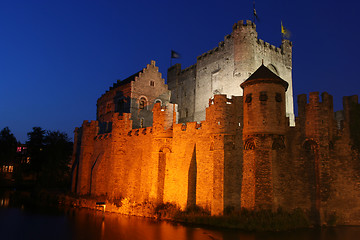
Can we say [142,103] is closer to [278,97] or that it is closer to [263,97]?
[263,97]

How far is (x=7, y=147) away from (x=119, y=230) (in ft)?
147

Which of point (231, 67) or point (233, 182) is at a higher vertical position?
point (231, 67)

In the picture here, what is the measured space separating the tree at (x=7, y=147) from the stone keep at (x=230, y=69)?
32518 mm

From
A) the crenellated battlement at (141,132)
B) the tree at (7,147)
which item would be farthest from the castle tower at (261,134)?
the tree at (7,147)

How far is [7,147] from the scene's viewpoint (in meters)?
53.8

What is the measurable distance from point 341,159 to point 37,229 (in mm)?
21242

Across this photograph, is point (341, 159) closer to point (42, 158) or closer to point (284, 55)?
point (284, 55)

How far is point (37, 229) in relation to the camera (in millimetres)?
19688

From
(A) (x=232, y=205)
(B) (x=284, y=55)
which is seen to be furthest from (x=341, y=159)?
(B) (x=284, y=55)

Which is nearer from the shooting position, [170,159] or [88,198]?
[170,159]

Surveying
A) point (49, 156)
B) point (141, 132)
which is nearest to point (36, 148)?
point (49, 156)

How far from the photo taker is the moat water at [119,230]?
16.7m

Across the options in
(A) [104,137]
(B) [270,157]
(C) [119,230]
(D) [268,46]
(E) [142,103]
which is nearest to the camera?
(C) [119,230]

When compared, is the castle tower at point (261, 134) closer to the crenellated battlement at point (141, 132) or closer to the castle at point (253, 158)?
the castle at point (253, 158)
